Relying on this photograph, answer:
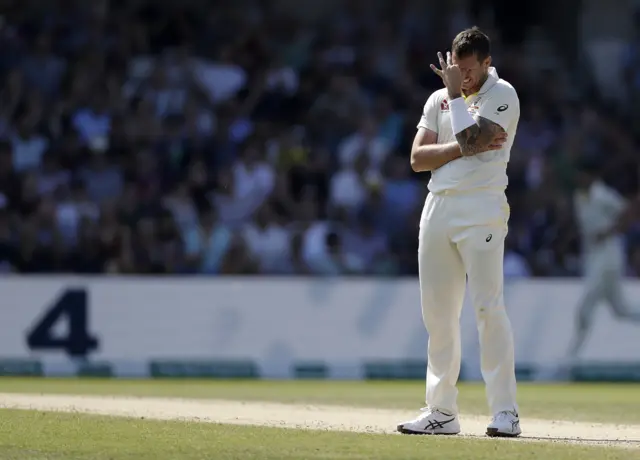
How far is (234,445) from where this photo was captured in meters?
7.02

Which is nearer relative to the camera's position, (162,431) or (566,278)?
(162,431)

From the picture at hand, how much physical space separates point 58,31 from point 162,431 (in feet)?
41.2

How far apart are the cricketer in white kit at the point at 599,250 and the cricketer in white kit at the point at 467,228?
889cm

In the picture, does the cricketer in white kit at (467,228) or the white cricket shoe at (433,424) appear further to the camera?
the white cricket shoe at (433,424)

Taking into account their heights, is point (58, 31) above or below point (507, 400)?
above

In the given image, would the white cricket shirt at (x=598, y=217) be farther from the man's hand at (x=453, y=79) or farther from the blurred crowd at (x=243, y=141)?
the man's hand at (x=453, y=79)

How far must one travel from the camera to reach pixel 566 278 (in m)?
16.5

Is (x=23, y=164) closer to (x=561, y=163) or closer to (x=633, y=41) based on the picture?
(x=561, y=163)

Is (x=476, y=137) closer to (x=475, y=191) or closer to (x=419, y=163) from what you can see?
(x=475, y=191)

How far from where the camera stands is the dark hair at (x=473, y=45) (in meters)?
7.57

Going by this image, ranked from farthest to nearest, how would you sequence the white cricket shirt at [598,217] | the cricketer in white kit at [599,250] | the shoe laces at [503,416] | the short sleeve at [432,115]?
1. the white cricket shirt at [598,217]
2. the cricketer in white kit at [599,250]
3. the short sleeve at [432,115]
4. the shoe laces at [503,416]

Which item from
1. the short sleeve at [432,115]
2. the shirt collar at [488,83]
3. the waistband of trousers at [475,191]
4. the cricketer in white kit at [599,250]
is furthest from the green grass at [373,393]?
the shirt collar at [488,83]

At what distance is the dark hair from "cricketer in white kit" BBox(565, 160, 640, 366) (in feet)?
30.3

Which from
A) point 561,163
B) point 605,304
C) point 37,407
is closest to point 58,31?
point 561,163
